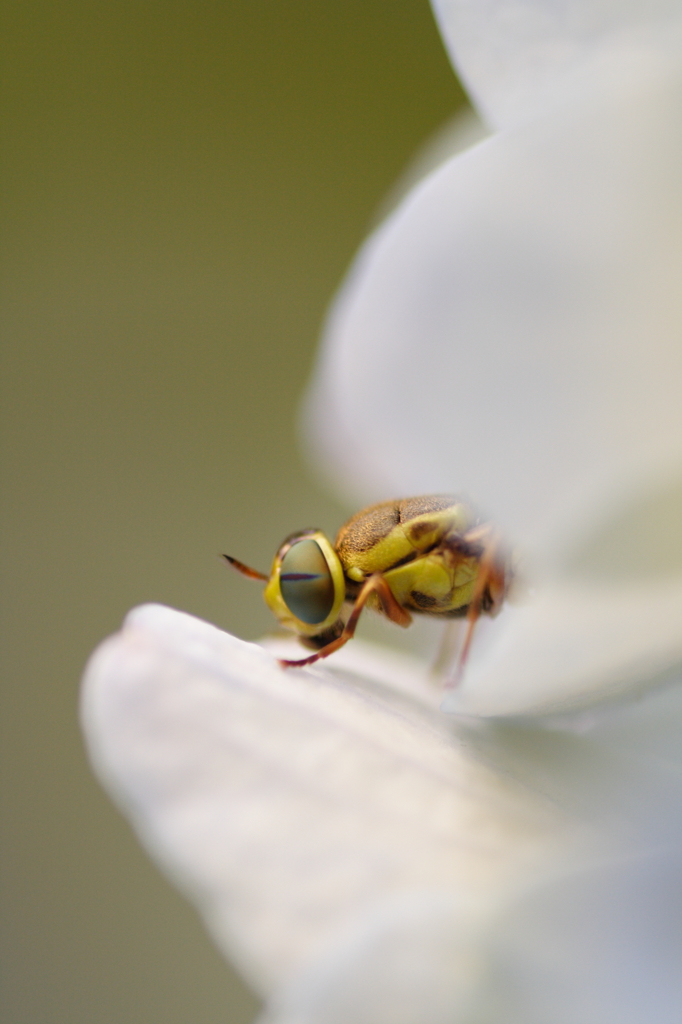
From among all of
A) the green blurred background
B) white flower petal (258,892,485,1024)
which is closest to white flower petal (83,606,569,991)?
white flower petal (258,892,485,1024)

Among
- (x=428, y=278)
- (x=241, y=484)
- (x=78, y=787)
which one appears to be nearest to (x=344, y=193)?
(x=241, y=484)

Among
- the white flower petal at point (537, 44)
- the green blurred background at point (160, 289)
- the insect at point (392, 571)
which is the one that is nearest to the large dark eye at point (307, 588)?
the insect at point (392, 571)

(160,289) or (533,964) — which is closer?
(533,964)

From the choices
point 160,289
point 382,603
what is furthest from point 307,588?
point 160,289

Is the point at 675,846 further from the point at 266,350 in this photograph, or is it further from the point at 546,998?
the point at 266,350

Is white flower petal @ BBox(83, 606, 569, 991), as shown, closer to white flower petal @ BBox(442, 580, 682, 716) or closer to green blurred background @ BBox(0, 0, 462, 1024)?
white flower petal @ BBox(442, 580, 682, 716)

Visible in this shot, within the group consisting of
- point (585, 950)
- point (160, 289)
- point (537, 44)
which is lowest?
point (585, 950)

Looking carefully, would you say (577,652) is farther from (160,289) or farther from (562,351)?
(160,289)
